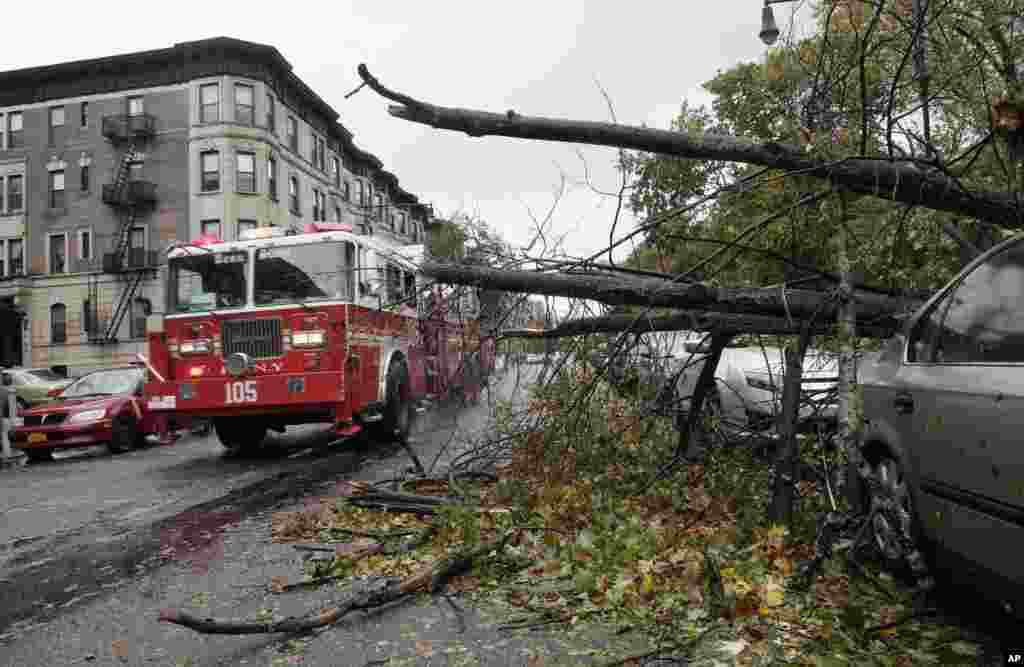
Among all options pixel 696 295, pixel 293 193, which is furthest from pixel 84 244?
pixel 696 295

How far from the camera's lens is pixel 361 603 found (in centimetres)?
383

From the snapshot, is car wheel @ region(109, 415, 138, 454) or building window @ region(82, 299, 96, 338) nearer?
car wheel @ region(109, 415, 138, 454)

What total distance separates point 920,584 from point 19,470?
1151 cm

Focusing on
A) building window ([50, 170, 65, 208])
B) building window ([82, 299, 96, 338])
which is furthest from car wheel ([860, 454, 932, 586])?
building window ([50, 170, 65, 208])

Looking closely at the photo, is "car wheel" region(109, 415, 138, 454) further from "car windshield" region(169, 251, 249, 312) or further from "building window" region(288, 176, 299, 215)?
"building window" region(288, 176, 299, 215)

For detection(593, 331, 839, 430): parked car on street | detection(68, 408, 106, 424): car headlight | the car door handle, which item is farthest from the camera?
detection(68, 408, 106, 424): car headlight

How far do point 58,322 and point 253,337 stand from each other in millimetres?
32595

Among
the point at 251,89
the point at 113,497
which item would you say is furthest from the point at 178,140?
the point at 113,497

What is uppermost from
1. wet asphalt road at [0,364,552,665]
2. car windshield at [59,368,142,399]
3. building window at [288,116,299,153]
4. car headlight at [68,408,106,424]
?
building window at [288,116,299,153]

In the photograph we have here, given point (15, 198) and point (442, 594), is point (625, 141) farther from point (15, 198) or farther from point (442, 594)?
point (15, 198)

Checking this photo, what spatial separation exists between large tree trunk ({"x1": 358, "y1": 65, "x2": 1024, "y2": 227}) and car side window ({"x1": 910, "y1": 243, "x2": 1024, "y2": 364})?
41.4 inches

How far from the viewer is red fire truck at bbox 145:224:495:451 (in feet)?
31.8

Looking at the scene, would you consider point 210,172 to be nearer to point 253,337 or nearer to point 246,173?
point 246,173

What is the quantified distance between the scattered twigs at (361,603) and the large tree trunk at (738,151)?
2356mm
